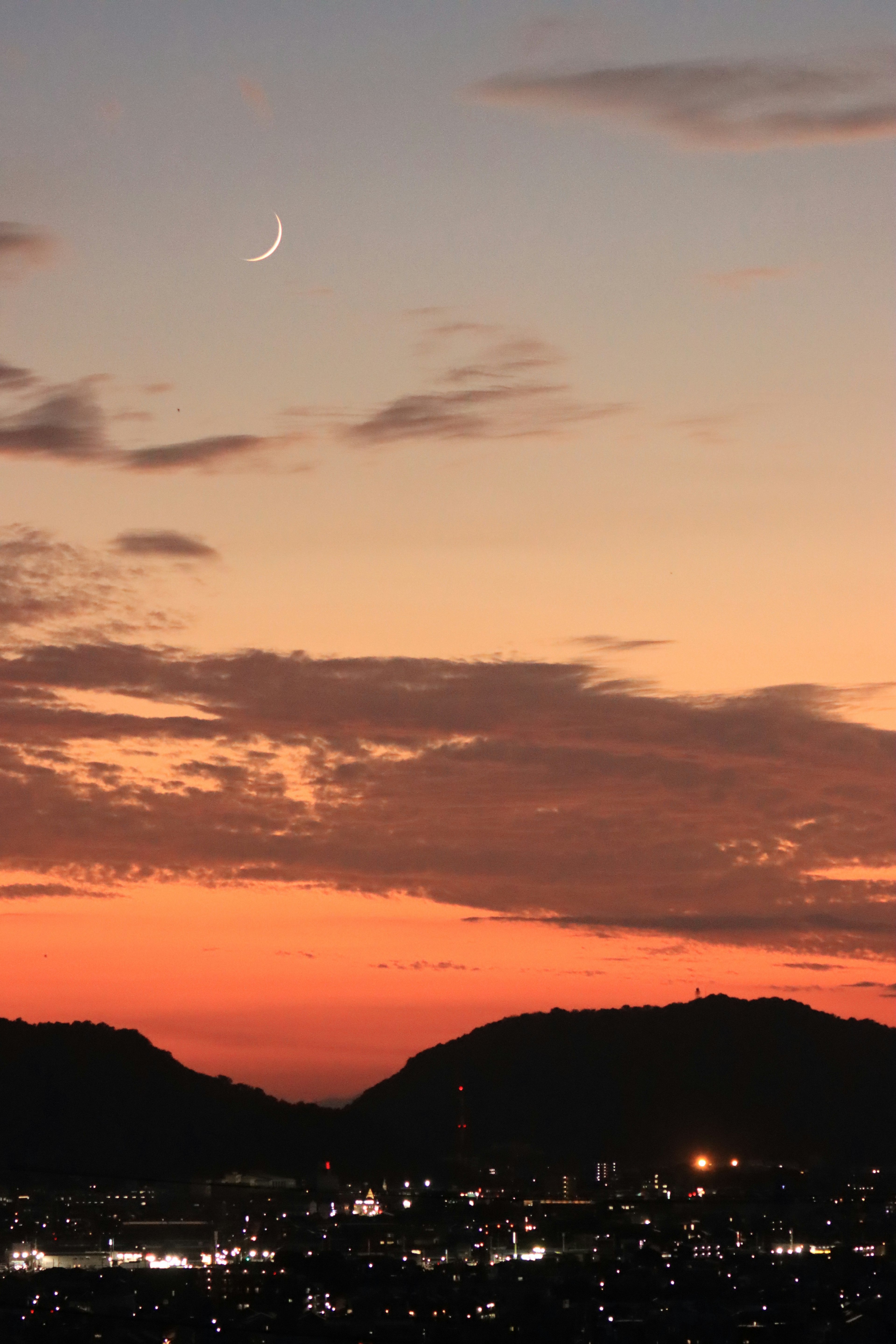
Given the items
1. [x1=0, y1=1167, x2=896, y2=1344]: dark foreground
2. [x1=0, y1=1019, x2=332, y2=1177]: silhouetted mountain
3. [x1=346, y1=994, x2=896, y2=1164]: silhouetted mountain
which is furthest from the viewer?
[x1=346, y1=994, x2=896, y2=1164]: silhouetted mountain

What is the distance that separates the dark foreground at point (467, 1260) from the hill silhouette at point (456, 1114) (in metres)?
4.45

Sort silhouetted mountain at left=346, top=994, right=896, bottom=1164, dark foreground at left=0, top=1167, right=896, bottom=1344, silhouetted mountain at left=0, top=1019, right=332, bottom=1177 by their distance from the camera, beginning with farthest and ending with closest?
silhouetted mountain at left=346, top=994, right=896, bottom=1164, silhouetted mountain at left=0, top=1019, right=332, bottom=1177, dark foreground at left=0, top=1167, right=896, bottom=1344

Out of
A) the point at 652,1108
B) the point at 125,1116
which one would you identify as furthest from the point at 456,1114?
the point at 125,1116

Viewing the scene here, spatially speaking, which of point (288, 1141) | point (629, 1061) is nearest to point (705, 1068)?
point (629, 1061)

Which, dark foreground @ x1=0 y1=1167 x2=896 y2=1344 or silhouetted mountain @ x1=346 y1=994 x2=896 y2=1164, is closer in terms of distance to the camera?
dark foreground @ x1=0 y1=1167 x2=896 y2=1344

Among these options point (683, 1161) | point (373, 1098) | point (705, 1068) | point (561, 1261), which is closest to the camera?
point (561, 1261)

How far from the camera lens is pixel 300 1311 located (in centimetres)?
5903

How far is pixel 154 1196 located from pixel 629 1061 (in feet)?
273

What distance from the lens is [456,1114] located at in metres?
184

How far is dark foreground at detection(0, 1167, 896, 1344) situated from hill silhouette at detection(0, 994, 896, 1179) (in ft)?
14.6

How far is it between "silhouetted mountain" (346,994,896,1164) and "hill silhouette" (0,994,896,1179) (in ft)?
0.82

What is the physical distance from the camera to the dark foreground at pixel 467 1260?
52156 millimetres

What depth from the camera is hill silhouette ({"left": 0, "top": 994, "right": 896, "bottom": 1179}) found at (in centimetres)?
11812

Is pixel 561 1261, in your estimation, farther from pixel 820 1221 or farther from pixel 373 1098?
pixel 373 1098
